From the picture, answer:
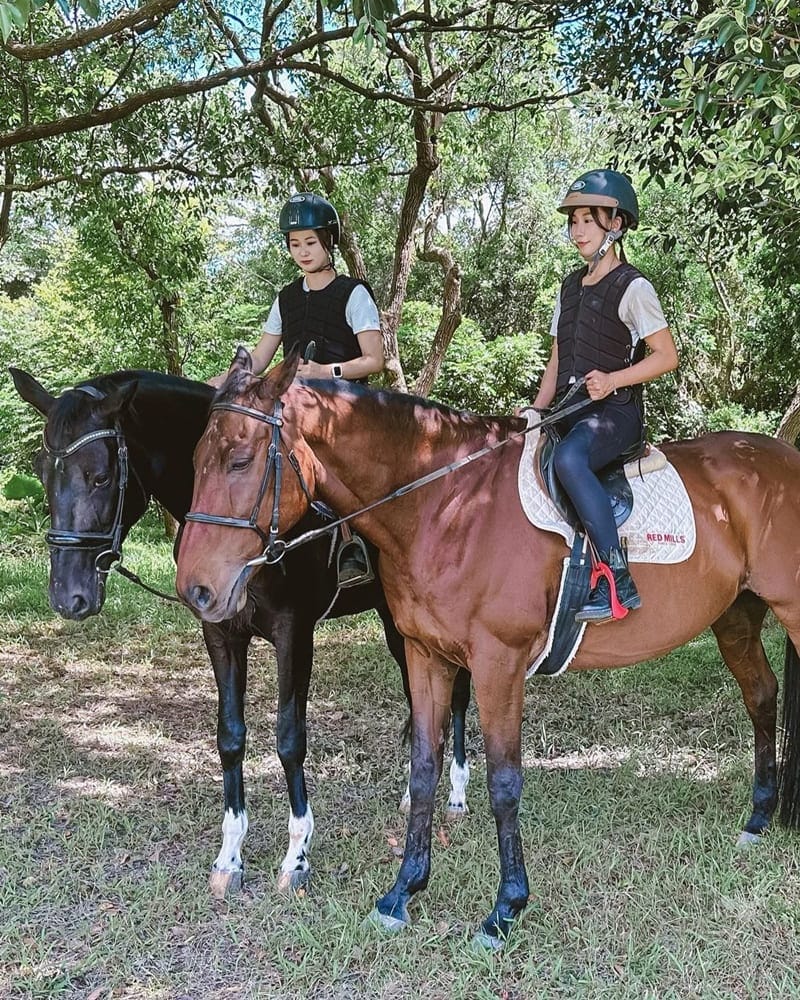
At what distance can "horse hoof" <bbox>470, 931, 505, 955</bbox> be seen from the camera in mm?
3135

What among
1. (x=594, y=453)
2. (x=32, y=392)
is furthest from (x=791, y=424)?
(x=32, y=392)

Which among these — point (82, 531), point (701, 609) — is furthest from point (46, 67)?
point (701, 609)

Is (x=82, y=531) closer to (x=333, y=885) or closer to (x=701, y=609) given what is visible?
(x=333, y=885)

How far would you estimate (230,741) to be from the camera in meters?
3.74

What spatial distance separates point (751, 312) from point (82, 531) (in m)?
16.8

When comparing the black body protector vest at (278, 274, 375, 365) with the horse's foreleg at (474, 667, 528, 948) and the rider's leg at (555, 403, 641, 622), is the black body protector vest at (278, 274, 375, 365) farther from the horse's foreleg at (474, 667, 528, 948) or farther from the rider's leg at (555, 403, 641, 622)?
the horse's foreleg at (474, 667, 528, 948)

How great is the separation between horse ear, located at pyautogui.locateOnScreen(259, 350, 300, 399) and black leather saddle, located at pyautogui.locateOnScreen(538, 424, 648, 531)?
1.11 metres

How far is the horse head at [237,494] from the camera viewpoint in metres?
2.71

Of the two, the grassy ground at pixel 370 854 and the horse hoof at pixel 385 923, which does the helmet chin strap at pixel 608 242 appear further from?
the horse hoof at pixel 385 923

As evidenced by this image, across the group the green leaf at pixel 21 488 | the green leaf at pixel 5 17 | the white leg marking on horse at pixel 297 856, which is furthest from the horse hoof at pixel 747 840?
the green leaf at pixel 21 488

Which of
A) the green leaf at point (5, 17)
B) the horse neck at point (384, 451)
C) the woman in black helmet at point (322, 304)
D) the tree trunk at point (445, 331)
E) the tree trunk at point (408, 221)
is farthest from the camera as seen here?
the tree trunk at point (445, 331)

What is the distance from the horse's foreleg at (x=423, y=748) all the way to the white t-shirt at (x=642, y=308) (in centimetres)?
165

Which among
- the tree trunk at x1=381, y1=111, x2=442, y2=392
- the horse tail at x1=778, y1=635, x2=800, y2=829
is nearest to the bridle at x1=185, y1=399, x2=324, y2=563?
the horse tail at x1=778, y1=635, x2=800, y2=829

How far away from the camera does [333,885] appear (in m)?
3.63
